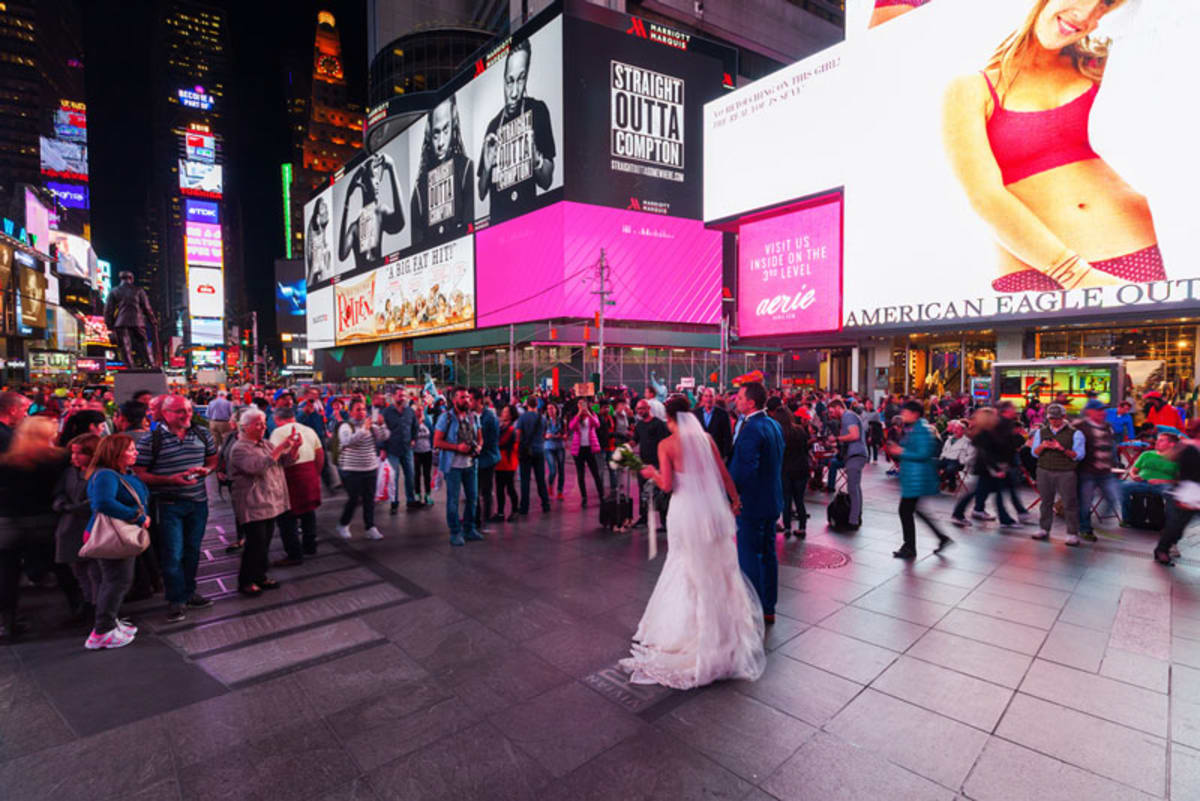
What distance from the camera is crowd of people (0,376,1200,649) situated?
185 inches

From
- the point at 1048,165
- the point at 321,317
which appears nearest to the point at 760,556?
the point at 1048,165

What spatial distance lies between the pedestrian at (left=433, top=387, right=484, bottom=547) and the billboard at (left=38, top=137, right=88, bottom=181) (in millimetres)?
95694

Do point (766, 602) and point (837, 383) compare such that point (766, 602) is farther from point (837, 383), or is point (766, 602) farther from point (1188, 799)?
point (837, 383)

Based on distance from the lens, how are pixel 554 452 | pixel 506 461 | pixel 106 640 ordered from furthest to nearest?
pixel 554 452 → pixel 506 461 → pixel 106 640

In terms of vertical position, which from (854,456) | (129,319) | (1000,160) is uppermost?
(1000,160)

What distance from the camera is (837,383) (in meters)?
33.4

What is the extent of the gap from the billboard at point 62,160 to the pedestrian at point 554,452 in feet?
308

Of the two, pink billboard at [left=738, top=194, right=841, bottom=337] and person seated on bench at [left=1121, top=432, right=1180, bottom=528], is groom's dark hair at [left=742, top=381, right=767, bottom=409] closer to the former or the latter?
person seated on bench at [left=1121, top=432, right=1180, bottom=528]

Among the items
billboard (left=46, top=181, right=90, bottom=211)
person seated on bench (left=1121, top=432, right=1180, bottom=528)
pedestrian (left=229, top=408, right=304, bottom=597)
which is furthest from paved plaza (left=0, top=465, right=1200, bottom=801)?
billboard (left=46, top=181, right=90, bottom=211)

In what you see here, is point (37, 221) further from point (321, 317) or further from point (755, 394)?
point (755, 394)

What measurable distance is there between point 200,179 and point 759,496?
7987cm

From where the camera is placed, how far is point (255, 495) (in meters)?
5.49

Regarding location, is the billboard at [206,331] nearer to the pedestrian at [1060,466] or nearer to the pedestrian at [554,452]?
the pedestrian at [554,452]

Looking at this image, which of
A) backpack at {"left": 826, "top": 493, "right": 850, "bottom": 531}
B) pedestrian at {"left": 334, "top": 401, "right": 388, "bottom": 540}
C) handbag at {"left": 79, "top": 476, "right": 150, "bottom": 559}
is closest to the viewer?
handbag at {"left": 79, "top": 476, "right": 150, "bottom": 559}
